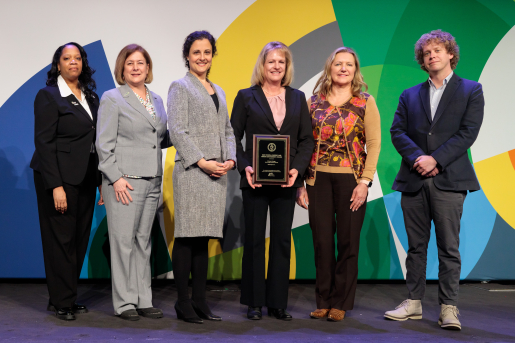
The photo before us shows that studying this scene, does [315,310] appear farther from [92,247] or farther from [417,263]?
[92,247]

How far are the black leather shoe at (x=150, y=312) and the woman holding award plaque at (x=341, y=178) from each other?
933 mm

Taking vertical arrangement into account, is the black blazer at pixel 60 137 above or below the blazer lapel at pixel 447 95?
below

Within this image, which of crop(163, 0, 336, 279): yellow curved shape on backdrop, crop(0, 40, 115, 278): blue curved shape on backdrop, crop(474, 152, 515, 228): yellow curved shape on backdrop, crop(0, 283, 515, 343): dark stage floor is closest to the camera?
crop(0, 283, 515, 343): dark stage floor

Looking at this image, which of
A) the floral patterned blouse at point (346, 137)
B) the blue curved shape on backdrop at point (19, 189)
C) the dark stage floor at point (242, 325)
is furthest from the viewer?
the blue curved shape on backdrop at point (19, 189)

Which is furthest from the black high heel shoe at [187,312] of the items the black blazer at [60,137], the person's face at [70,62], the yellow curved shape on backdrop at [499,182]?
the yellow curved shape on backdrop at [499,182]

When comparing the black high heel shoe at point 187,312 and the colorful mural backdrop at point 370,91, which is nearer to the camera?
the black high heel shoe at point 187,312

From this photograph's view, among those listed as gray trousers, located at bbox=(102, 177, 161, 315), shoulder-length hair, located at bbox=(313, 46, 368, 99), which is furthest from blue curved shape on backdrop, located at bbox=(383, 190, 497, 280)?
gray trousers, located at bbox=(102, 177, 161, 315)

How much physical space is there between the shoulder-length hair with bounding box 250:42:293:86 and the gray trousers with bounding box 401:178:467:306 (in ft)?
3.50

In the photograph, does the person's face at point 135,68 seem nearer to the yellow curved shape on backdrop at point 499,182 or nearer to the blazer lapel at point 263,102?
the blazer lapel at point 263,102

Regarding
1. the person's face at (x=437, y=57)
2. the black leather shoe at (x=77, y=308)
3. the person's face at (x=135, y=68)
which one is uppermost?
the person's face at (x=437, y=57)

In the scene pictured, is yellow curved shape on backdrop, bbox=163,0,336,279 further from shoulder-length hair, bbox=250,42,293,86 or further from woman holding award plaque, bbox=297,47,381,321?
woman holding award plaque, bbox=297,47,381,321

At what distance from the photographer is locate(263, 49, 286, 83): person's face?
2.74 meters

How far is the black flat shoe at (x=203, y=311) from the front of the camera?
2654 millimetres

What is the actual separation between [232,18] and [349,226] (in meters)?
2.20
